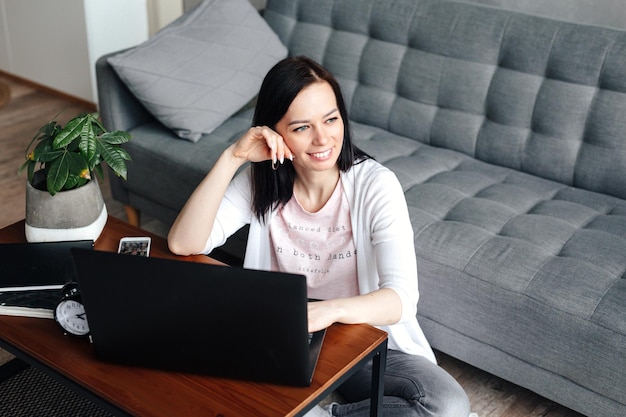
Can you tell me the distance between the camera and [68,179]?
162 centimetres

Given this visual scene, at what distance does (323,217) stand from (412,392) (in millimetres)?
410

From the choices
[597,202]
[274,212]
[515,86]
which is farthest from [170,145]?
[597,202]

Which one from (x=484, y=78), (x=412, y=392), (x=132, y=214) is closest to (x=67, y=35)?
(x=132, y=214)

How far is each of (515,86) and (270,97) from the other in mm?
1078

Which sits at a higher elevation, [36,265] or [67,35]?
[36,265]

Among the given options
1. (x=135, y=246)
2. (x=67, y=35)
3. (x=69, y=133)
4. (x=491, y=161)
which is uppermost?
(x=69, y=133)

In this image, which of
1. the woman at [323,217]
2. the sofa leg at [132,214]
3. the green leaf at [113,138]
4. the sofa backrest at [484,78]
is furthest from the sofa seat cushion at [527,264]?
the sofa leg at [132,214]

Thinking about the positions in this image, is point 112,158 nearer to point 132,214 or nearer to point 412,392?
point 412,392

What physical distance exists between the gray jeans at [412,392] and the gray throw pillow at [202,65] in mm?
1198

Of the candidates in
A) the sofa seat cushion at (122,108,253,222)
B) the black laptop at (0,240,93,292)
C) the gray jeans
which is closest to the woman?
the gray jeans

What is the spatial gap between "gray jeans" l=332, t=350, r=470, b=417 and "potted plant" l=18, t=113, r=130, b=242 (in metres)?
0.69

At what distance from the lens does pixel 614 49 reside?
2189 mm

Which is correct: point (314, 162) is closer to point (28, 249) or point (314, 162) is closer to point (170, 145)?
point (28, 249)

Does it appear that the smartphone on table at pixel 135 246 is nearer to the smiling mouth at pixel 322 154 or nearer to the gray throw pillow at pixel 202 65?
the smiling mouth at pixel 322 154
